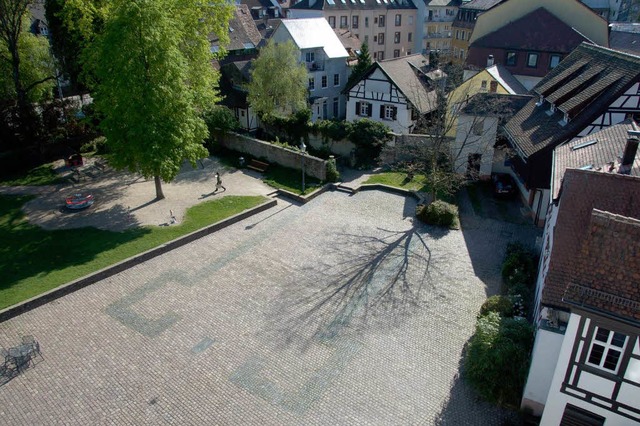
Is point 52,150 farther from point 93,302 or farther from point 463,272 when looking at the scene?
point 463,272

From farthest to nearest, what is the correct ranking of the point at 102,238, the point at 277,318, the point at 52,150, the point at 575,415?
the point at 52,150, the point at 102,238, the point at 277,318, the point at 575,415

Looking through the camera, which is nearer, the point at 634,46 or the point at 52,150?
the point at 52,150

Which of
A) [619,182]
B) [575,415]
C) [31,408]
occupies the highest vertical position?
[619,182]

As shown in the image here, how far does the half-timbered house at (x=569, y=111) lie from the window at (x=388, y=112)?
1297 cm

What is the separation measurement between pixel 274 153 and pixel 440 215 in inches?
590

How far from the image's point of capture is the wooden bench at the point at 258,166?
35875mm

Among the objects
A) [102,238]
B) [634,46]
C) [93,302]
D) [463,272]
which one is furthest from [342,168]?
[634,46]

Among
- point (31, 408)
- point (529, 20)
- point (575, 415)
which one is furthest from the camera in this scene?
point (529, 20)

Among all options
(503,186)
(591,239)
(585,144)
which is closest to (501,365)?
(591,239)

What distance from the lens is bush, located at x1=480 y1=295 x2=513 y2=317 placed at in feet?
61.3

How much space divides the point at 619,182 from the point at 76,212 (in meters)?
28.3

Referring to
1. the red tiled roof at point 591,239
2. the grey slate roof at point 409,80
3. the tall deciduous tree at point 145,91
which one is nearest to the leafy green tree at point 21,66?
the tall deciduous tree at point 145,91

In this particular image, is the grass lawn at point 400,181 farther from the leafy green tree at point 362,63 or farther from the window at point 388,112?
the leafy green tree at point 362,63

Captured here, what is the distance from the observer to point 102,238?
25609 millimetres
